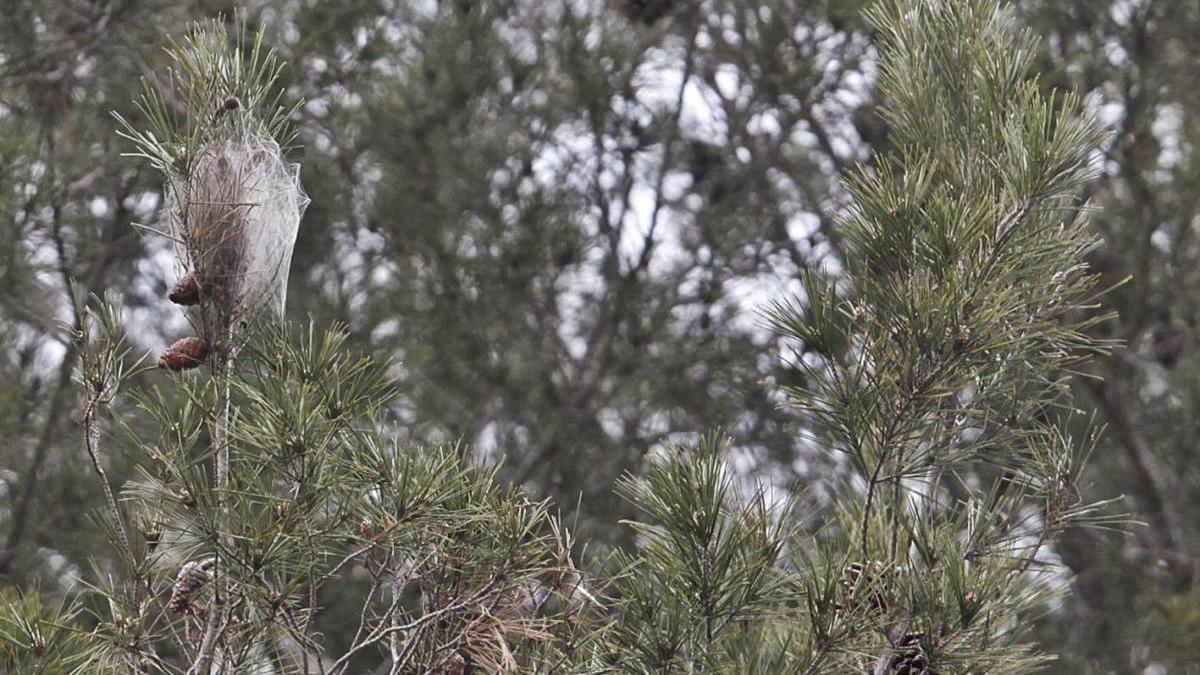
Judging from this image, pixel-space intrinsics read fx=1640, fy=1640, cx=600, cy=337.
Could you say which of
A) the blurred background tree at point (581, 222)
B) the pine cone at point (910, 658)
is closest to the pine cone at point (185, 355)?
the pine cone at point (910, 658)

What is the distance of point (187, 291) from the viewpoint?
163cm

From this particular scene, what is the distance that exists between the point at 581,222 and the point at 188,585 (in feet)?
10.3

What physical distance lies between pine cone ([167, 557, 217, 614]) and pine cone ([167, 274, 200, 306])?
259 millimetres

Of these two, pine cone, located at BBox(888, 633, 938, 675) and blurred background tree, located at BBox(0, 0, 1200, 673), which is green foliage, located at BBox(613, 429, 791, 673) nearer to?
pine cone, located at BBox(888, 633, 938, 675)

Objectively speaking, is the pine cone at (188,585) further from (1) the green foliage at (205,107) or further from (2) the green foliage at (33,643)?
(1) the green foliage at (205,107)

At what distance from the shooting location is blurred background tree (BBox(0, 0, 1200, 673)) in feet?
13.3

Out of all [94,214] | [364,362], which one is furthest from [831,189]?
[364,362]

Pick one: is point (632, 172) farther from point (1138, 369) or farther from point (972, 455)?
point (972, 455)

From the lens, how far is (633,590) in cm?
161

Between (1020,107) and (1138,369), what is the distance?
3700mm

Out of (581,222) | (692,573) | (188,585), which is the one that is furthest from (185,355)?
(581,222)

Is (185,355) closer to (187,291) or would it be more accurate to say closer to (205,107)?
(187,291)

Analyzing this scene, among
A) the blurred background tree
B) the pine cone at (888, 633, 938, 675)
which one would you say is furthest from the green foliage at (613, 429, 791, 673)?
the blurred background tree

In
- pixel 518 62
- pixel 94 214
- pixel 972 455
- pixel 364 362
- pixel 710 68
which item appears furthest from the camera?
pixel 710 68
